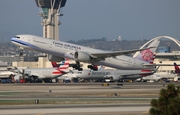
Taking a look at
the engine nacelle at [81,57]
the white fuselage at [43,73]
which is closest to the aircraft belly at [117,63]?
the engine nacelle at [81,57]

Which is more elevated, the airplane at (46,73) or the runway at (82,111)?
the airplane at (46,73)

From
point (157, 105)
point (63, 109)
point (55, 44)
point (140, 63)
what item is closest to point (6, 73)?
point (140, 63)

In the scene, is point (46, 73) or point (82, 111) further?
point (46, 73)

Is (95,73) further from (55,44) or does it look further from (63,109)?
(63,109)

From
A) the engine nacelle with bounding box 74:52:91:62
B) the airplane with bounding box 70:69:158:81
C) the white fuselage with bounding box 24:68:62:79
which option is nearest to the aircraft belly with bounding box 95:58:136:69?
the engine nacelle with bounding box 74:52:91:62

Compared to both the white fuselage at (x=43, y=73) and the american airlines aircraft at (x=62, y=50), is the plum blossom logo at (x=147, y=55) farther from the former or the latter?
the white fuselage at (x=43, y=73)

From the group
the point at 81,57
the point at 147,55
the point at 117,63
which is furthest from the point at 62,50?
the point at 147,55

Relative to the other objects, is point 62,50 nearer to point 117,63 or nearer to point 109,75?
point 117,63

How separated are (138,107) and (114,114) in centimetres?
649

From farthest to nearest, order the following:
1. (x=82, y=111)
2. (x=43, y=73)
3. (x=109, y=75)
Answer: (x=43, y=73)
(x=109, y=75)
(x=82, y=111)

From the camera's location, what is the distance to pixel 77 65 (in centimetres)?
8331

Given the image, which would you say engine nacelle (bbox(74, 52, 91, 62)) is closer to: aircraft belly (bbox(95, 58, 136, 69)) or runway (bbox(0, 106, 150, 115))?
aircraft belly (bbox(95, 58, 136, 69))

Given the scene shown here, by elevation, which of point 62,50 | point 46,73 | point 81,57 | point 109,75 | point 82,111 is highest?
point 46,73

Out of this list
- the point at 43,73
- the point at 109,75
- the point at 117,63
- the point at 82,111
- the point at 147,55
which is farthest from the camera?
the point at 43,73
